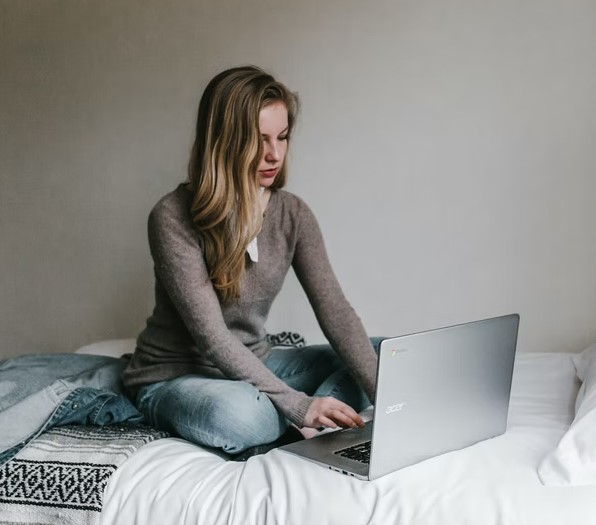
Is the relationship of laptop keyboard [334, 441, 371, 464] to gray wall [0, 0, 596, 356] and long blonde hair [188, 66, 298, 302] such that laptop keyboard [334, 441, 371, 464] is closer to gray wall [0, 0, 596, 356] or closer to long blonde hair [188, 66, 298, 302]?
long blonde hair [188, 66, 298, 302]

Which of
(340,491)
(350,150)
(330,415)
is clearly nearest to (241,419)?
(330,415)

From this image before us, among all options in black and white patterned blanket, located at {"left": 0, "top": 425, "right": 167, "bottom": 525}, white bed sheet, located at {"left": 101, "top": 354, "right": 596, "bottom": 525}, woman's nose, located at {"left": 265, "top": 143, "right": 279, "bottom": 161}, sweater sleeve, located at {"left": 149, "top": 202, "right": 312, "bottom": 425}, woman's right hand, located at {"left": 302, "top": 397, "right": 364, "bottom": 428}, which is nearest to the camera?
white bed sheet, located at {"left": 101, "top": 354, "right": 596, "bottom": 525}

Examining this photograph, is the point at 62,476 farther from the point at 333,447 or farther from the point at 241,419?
the point at 333,447

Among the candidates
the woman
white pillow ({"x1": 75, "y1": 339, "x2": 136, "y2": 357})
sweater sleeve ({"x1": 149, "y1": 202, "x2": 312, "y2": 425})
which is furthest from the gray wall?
sweater sleeve ({"x1": 149, "y1": 202, "x2": 312, "y2": 425})

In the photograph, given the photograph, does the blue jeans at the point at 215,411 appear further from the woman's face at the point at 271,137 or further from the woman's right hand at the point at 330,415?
the woman's face at the point at 271,137

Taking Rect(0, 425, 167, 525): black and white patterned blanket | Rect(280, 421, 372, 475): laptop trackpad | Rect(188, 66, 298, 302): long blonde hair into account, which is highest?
Rect(188, 66, 298, 302): long blonde hair

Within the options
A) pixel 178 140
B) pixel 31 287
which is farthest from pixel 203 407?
pixel 31 287

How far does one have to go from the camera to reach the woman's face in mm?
1673

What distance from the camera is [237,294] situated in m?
1.71

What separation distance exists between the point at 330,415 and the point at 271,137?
573 millimetres

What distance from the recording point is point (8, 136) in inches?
104

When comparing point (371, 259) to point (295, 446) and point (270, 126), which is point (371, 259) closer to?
point (270, 126)

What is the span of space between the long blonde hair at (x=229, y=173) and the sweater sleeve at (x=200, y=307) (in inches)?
1.6

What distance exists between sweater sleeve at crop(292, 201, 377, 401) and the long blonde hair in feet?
0.58
